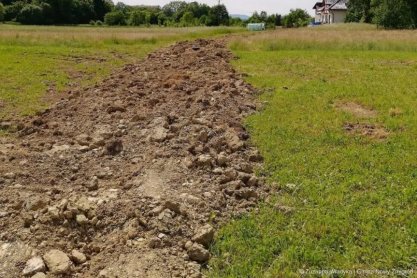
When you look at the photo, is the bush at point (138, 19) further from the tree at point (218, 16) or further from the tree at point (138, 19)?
the tree at point (218, 16)

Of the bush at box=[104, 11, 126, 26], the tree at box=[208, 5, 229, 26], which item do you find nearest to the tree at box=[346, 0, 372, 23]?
the tree at box=[208, 5, 229, 26]

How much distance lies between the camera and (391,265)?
3.90 m

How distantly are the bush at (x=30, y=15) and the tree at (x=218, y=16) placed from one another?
3196 cm

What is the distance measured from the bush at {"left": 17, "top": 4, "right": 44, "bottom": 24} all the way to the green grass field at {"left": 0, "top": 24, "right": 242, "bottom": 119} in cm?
5065

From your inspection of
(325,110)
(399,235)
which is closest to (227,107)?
(325,110)

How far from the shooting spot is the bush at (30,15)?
233 ft

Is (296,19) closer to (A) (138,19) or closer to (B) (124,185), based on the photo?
(A) (138,19)

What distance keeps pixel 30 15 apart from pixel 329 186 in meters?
76.0

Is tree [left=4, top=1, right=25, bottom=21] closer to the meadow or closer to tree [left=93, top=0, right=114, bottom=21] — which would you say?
tree [left=93, top=0, right=114, bottom=21]

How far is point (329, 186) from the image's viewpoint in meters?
5.50

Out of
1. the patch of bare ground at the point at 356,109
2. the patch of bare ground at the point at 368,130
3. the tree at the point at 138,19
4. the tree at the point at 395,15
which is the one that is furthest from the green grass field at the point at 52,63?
the tree at the point at 138,19

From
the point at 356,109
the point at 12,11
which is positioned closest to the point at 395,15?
the point at 356,109

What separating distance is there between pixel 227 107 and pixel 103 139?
2.95m

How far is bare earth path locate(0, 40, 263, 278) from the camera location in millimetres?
4062
